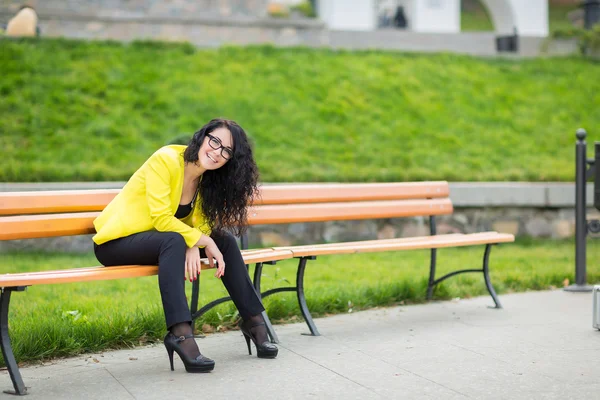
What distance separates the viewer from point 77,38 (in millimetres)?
13688

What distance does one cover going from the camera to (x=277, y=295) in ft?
18.6

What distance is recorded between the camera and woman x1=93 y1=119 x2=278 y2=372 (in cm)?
411

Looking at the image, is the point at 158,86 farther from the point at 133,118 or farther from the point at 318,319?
the point at 318,319

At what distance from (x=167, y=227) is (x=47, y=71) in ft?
29.4

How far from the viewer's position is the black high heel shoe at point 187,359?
12.8 feet

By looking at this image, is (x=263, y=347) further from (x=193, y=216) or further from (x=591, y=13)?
(x=591, y=13)

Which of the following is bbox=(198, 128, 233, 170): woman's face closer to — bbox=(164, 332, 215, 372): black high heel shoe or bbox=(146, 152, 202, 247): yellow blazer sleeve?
bbox=(146, 152, 202, 247): yellow blazer sleeve

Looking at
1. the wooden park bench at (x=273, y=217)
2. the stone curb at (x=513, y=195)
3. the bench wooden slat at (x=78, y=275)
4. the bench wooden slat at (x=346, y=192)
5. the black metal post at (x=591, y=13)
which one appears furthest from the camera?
the black metal post at (x=591, y=13)

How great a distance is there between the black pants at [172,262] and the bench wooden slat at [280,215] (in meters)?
0.20

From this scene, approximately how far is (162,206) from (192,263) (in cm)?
34

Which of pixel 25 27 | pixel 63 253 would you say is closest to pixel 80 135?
pixel 63 253

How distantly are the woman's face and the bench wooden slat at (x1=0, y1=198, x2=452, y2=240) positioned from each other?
764mm

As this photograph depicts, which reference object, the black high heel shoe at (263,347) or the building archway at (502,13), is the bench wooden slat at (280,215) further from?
the building archway at (502,13)

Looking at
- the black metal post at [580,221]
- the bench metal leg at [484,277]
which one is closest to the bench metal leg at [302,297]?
the bench metal leg at [484,277]
